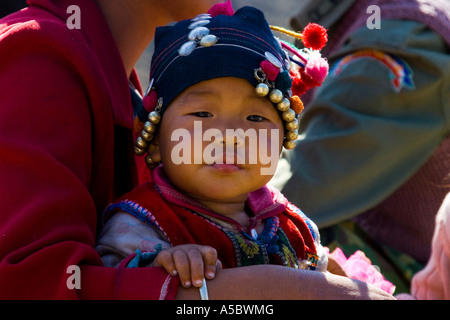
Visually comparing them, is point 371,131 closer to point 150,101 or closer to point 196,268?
point 150,101

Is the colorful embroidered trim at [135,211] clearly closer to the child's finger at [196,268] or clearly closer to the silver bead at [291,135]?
the child's finger at [196,268]

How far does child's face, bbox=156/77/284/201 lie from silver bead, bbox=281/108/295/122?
55 mm

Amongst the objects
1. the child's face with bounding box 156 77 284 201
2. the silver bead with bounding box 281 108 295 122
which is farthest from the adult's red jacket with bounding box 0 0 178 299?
the silver bead with bounding box 281 108 295 122

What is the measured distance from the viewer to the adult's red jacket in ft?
4.45

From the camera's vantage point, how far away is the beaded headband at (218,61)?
1720mm

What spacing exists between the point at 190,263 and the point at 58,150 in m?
0.39

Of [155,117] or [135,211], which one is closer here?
[135,211]

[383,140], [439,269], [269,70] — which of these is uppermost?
[269,70]

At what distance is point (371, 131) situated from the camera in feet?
9.72

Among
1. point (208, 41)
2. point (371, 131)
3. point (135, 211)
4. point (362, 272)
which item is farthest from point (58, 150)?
point (371, 131)

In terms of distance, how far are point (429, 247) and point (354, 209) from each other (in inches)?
15.7

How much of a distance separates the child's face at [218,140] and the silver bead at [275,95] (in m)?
0.02

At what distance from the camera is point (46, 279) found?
136 centimetres
